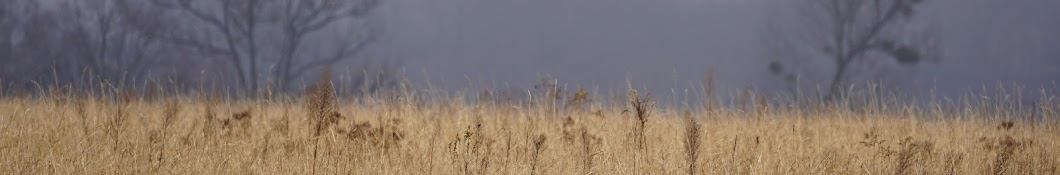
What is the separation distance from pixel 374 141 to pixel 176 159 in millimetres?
944

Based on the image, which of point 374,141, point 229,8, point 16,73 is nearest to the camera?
point 374,141

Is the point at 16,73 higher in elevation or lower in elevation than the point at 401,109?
higher

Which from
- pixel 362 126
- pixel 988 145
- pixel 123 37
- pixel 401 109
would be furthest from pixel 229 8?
pixel 988 145

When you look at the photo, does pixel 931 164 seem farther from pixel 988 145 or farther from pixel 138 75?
pixel 138 75

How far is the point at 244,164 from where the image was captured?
3.33 metres

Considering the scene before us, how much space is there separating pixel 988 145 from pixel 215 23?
15783 millimetres

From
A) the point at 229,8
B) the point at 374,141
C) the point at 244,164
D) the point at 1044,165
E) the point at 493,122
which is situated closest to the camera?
the point at 244,164

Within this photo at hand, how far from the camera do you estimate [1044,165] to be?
372 cm

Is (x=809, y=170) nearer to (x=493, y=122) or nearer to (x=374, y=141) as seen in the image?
(x=374, y=141)

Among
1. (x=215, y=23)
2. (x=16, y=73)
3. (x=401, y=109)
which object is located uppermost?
(x=215, y=23)

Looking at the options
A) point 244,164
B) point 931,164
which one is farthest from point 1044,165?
point 244,164

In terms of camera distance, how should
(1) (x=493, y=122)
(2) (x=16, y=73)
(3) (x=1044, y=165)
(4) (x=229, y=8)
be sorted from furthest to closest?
(4) (x=229, y=8)
(2) (x=16, y=73)
(1) (x=493, y=122)
(3) (x=1044, y=165)

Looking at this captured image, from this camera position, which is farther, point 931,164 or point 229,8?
point 229,8

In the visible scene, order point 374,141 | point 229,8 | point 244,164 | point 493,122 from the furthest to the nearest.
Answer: point 229,8
point 493,122
point 374,141
point 244,164
